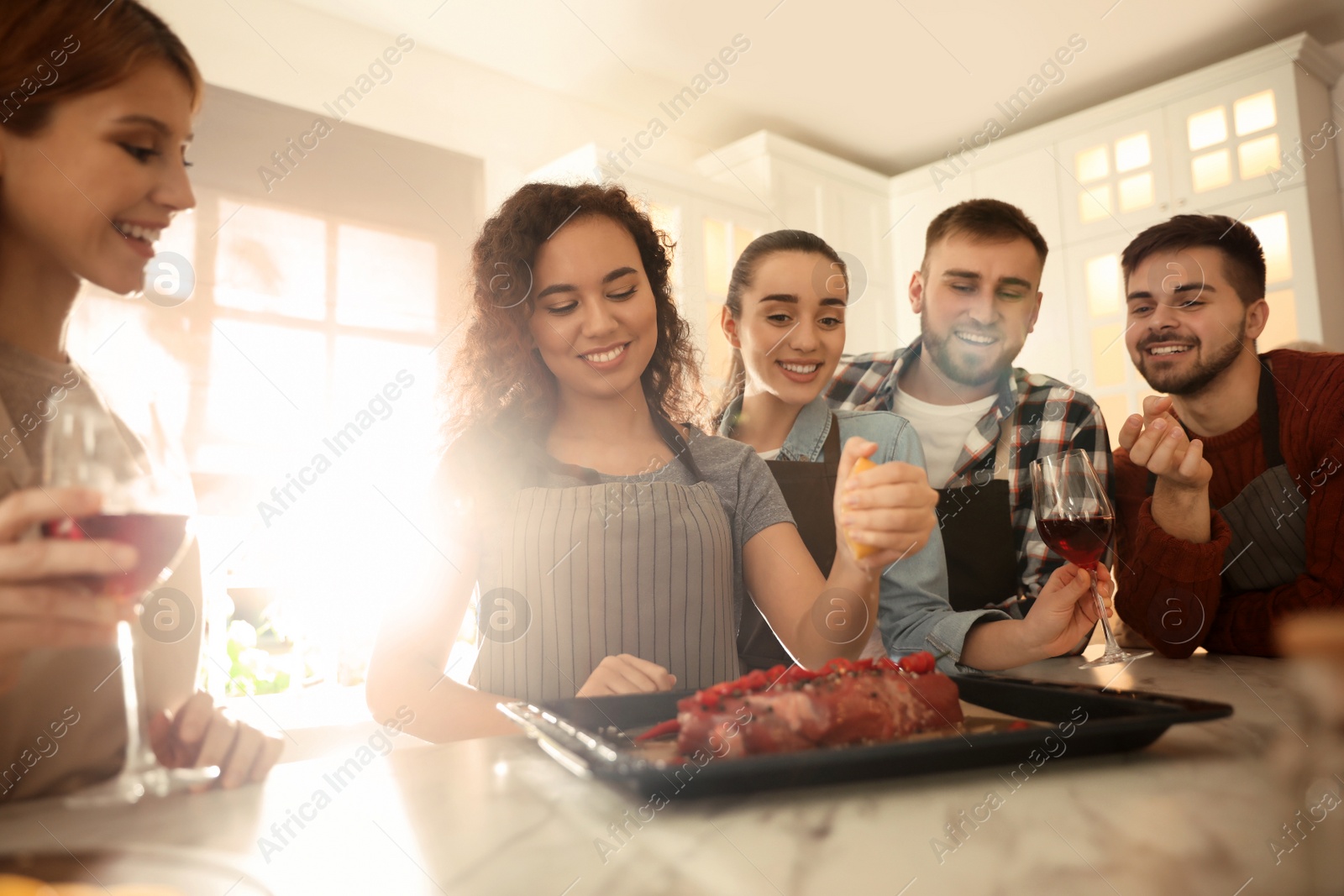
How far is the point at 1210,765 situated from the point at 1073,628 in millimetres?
570

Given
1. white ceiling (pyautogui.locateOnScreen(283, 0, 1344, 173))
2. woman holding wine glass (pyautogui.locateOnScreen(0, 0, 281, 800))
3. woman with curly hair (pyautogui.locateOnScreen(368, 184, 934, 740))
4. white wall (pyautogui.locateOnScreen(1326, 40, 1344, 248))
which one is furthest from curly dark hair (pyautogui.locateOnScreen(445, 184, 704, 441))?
white wall (pyautogui.locateOnScreen(1326, 40, 1344, 248))

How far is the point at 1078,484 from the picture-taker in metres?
1.06

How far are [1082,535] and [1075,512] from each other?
28mm

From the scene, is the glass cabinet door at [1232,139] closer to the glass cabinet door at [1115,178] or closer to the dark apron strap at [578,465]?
the glass cabinet door at [1115,178]

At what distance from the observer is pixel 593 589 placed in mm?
1110

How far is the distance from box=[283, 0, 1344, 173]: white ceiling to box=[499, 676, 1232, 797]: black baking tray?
8.96 ft

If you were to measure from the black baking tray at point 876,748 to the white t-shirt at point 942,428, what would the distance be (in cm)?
100

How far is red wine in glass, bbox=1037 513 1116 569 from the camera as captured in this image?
1.03m

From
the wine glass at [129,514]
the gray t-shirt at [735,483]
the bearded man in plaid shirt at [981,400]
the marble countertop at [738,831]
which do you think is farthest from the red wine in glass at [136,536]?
the bearded man in plaid shirt at [981,400]

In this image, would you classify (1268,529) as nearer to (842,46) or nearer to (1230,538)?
(1230,538)

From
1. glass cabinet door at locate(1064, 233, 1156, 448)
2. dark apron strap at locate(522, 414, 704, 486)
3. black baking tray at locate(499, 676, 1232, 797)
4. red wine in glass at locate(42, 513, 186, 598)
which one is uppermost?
glass cabinet door at locate(1064, 233, 1156, 448)

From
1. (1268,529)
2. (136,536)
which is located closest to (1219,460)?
(1268,529)

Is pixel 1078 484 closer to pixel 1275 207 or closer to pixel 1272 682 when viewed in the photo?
pixel 1272 682

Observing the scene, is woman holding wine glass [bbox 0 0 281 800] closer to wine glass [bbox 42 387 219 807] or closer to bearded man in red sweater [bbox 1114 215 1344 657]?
wine glass [bbox 42 387 219 807]
